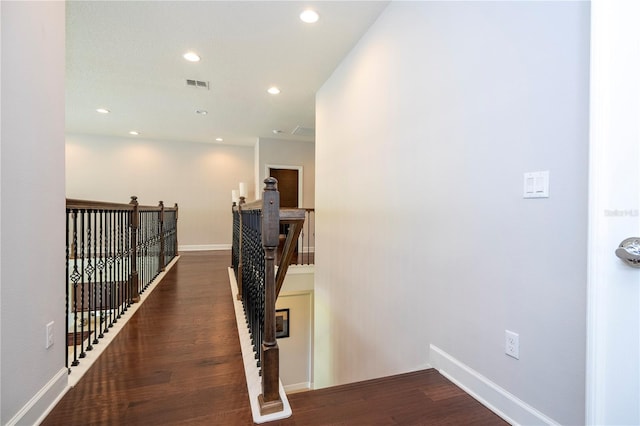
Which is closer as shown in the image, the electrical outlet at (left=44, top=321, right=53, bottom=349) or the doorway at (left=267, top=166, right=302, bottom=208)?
the electrical outlet at (left=44, top=321, right=53, bottom=349)

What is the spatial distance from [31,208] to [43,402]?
35.6 inches

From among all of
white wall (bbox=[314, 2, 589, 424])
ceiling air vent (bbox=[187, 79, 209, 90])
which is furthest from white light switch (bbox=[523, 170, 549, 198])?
ceiling air vent (bbox=[187, 79, 209, 90])

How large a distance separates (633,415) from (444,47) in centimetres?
191

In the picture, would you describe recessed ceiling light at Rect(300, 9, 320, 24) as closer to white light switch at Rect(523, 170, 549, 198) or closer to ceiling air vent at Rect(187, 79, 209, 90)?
ceiling air vent at Rect(187, 79, 209, 90)

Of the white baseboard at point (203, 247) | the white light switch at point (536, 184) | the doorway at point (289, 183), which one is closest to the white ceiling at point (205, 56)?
the doorway at point (289, 183)

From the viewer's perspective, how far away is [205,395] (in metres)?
1.54

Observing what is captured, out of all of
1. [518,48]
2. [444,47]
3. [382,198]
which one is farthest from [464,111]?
[382,198]

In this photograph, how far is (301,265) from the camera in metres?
4.98

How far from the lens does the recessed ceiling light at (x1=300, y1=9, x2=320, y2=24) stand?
2467mm

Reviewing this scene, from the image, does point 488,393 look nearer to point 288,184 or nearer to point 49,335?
point 49,335

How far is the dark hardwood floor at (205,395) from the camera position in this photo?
53.1 inches

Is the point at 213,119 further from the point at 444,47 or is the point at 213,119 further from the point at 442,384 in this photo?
the point at 442,384

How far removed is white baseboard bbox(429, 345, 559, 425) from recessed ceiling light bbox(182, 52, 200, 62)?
356cm

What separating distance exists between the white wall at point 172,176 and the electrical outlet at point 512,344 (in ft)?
22.6
